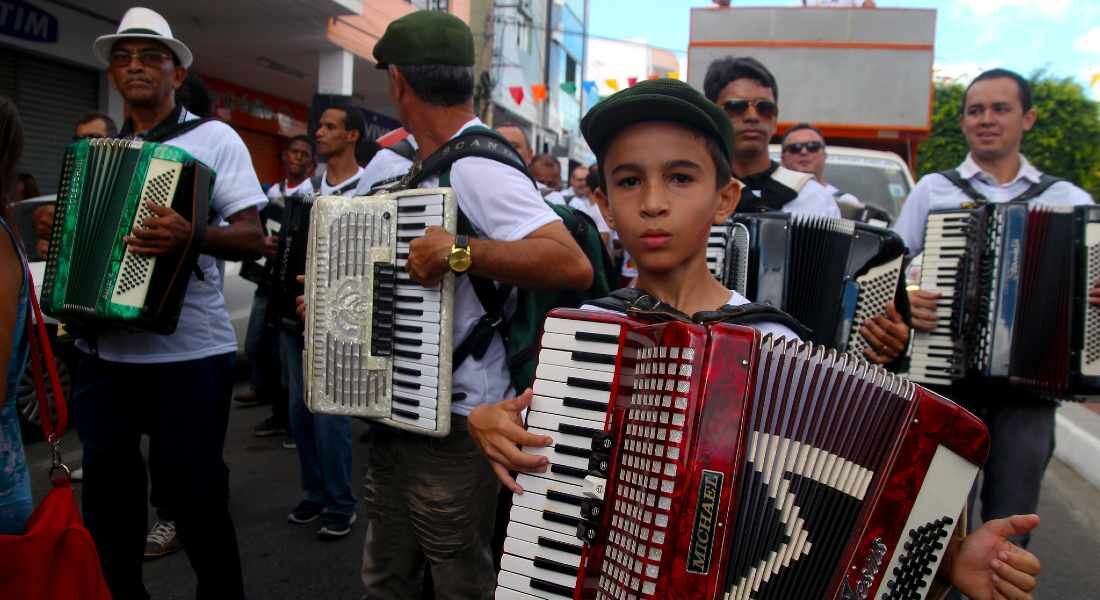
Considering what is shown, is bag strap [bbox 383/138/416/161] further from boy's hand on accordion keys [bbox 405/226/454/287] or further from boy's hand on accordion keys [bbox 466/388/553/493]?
boy's hand on accordion keys [bbox 466/388/553/493]

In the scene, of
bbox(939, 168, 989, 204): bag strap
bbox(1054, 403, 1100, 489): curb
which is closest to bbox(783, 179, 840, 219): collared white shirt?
bbox(939, 168, 989, 204): bag strap

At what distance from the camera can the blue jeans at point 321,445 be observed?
3814mm

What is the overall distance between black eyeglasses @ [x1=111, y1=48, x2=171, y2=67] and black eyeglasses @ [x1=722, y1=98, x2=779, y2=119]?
203 centimetres

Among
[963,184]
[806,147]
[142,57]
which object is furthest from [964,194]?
[142,57]

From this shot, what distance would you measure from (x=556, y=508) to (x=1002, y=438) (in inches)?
89.4

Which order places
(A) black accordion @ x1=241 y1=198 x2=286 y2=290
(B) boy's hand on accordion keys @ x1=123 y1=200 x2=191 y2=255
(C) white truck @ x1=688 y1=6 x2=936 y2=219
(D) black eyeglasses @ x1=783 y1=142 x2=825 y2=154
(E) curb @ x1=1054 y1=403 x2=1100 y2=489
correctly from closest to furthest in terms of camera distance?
(B) boy's hand on accordion keys @ x1=123 y1=200 x2=191 y2=255
(A) black accordion @ x1=241 y1=198 x2=286 y2=290
(D) black eyeglasses @ x1=783 y1=142 x2=825 y2=154
(E) curb @ x1=1054 y1=403 x2=1100 y2=489
(C) white truck @ x1=688 y1=6 x2=936 y2=219

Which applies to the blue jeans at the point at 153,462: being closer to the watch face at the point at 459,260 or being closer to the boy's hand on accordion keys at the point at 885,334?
the watch face at the point at 459,260

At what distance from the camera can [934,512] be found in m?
1.42

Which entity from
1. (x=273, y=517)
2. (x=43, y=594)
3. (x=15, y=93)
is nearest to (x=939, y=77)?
(x=15, y=93)

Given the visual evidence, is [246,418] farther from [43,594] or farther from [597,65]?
[597,65]

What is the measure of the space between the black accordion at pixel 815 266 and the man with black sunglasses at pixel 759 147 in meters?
0.48

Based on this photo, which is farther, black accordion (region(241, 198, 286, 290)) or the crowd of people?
black accordion (region(241, 198, 286, 290))

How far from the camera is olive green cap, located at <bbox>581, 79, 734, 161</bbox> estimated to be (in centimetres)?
165

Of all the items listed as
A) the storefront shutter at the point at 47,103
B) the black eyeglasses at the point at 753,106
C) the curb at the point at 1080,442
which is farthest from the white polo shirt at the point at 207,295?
the storefront shutter at the point at 47,103
